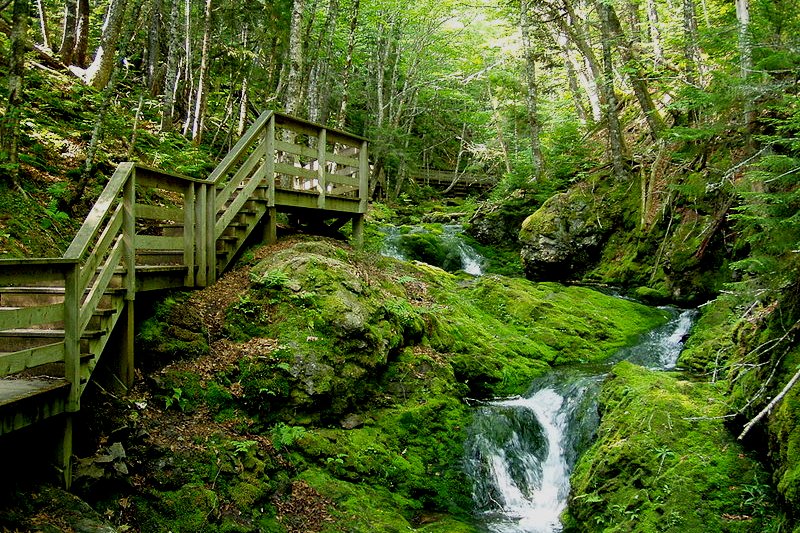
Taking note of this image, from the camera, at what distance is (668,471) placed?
5477 mm

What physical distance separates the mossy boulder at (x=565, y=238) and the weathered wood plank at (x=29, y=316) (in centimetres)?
1262

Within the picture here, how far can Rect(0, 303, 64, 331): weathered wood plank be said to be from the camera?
392cm

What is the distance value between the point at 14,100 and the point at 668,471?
903cm

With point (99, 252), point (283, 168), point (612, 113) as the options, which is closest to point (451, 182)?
point (612, 113)

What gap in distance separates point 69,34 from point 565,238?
45.6 feet

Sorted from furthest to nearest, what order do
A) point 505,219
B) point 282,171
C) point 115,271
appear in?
point 505,219 < point 282,171 < point 115,271

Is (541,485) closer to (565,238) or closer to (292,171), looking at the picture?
(292,171)

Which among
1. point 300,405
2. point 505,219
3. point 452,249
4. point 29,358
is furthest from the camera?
point 505,219

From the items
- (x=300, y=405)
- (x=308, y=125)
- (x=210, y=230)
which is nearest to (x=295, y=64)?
(x=308, y=125)

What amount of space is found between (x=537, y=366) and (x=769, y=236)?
5.09 meters

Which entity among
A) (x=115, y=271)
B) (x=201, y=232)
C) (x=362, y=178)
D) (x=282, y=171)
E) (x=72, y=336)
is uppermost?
(x=362, y=178)

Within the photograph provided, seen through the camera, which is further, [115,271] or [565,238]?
[565,238]

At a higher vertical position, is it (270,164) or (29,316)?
(270,164)

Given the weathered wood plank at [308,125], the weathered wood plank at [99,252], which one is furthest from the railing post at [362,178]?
the weathered wood plank at [99,252]
